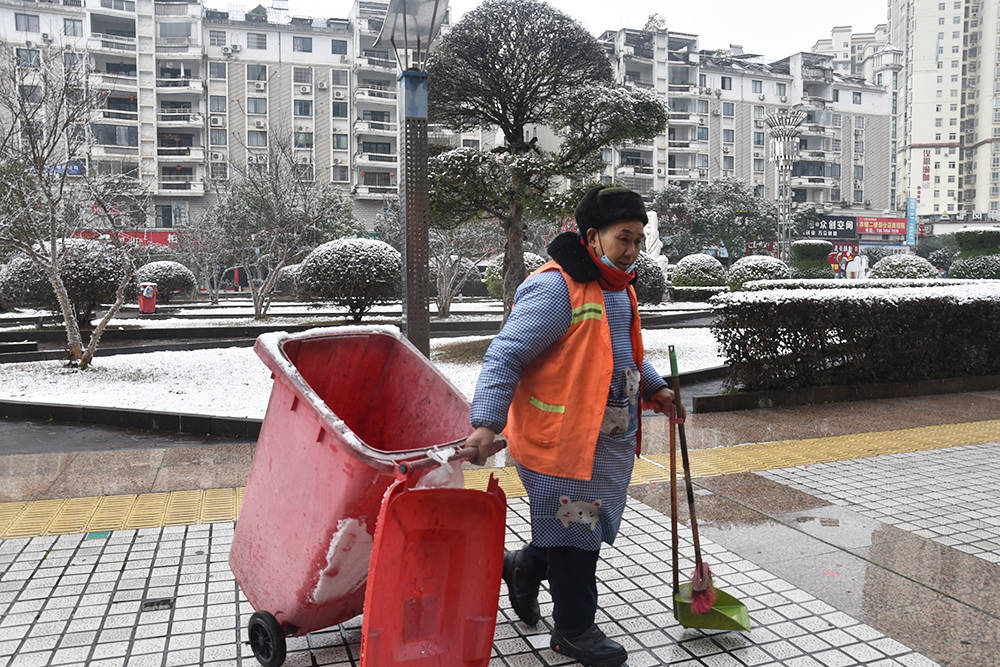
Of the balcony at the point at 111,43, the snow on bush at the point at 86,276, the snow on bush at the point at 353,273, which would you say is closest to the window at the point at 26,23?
the balcony at the point at 111,43

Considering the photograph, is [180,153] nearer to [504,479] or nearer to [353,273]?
[353,273]

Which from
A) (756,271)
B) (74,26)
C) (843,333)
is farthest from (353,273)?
(74,26)

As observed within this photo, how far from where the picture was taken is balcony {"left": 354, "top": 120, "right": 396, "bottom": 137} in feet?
161

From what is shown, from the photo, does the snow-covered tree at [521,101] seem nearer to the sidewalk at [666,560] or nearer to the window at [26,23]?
the sidewalk at [666,560]

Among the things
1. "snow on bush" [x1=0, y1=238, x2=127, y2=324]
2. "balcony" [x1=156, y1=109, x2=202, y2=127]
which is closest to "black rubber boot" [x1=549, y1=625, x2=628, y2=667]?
"snow on bush" [x1=0, y1=238, x2=127, y2=324]

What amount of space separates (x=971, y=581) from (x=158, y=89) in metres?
51.0

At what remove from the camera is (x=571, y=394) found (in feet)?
8.45

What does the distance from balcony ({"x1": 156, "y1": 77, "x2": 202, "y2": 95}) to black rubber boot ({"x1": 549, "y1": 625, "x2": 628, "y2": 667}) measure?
49.7 meters

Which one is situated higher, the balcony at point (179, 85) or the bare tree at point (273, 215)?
the balcony at point (179, 85)

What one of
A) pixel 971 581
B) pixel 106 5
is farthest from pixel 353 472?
pixel 106 5

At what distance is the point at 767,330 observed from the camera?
759 centimetres

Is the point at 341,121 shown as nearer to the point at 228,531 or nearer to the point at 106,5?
the point at 106,5

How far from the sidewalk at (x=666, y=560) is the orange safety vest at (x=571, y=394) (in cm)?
75

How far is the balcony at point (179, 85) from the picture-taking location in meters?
46.4
